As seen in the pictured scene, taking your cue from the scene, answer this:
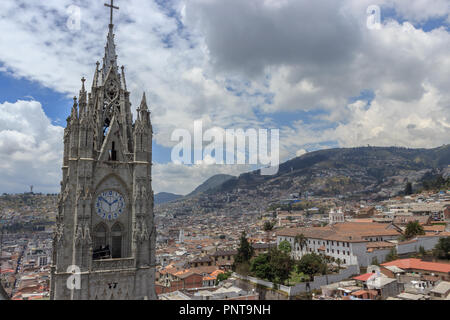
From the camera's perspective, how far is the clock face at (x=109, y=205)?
2186cm

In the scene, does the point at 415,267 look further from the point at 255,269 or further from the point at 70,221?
the point at 70,221

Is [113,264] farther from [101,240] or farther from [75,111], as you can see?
[75,111]

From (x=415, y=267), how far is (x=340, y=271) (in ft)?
33.4

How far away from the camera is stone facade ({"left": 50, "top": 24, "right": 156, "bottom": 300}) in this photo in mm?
20406

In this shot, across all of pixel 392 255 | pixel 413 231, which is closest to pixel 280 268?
pixel 392 255

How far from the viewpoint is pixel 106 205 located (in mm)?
21984

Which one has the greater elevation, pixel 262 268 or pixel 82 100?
pixel 82 100

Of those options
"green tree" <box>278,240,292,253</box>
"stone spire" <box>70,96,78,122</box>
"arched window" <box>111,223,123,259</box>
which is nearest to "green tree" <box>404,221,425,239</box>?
"green tree" <box>278,240,292,253</box>

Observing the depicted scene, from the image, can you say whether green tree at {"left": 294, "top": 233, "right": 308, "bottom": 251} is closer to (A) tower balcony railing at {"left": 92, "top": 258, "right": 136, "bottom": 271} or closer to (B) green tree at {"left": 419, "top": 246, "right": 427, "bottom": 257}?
(B) green tree at {"left": 419, "top": 246, "right": 427, "bottom": 257}

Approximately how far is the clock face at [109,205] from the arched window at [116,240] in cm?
72

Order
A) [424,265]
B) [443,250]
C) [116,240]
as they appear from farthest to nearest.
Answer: [443,250] → [424,265] → [116,240]

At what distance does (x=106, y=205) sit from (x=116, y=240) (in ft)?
7.94

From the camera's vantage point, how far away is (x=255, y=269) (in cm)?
5503

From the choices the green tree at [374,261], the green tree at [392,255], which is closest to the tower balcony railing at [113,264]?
the green tree at [374,261]
